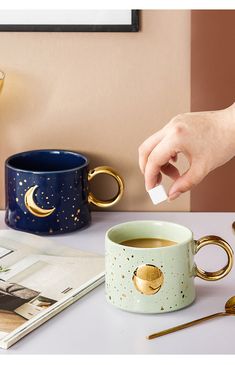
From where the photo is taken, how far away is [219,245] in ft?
3.22

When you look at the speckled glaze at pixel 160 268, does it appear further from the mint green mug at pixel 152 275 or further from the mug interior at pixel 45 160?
the mug interior at pixel 45 160

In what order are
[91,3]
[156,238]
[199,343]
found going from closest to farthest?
[199,343] → [156,238] → [91,3]

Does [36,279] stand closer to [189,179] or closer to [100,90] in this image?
[189,179]

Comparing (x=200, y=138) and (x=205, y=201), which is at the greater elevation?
(x=200, y=138)

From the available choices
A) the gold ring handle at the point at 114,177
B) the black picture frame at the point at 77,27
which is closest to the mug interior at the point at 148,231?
the gold ring handle at the point at 114,177

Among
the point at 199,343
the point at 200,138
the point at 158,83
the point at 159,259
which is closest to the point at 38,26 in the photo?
the point at 158,83

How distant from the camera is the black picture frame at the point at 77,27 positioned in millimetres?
1235

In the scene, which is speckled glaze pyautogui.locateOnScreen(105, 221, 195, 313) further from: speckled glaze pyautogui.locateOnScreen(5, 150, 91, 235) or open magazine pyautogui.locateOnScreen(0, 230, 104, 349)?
speckled glaze pyautogui.locateOnScreen(5, 150, 91, 235)

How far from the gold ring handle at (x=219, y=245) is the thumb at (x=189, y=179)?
10 cm

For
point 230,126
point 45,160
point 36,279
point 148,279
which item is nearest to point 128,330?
point 148,279

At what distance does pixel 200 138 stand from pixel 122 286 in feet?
0.74

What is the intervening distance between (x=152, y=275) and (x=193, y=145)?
0.20 meters

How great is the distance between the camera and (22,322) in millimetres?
921

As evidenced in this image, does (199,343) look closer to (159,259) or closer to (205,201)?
(159,259)
